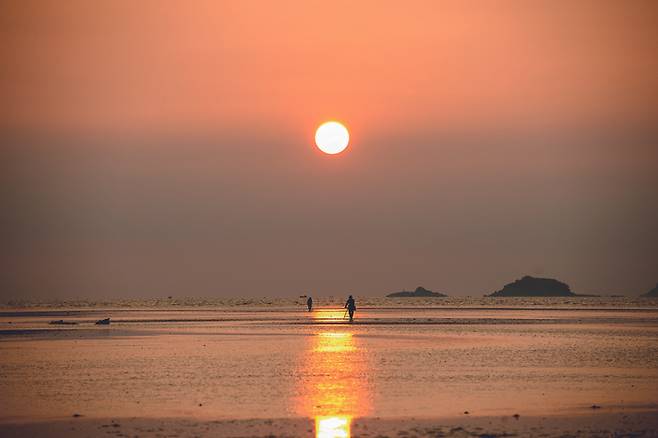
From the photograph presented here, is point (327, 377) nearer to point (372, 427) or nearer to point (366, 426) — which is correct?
point (366, 426)

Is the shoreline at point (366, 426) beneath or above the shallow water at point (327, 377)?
beneath

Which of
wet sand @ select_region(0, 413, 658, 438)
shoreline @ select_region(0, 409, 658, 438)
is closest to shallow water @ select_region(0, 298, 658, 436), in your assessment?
shoreline @ select_region(0, 409, 658, 438)

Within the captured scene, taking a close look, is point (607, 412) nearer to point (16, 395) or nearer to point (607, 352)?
point (16, 395)

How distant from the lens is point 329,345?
48219 millimetres

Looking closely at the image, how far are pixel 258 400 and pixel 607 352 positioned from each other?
22.1 metres

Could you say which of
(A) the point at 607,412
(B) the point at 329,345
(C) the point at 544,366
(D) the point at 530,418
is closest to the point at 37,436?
(D) the point at 530,418

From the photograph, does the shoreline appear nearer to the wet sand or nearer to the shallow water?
the wet sand

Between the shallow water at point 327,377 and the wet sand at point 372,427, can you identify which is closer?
the wet sand at point 372,427

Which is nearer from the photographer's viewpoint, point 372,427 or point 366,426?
point 372,427

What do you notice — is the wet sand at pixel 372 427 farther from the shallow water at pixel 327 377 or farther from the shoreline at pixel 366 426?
the shallow water at pixel 327 377

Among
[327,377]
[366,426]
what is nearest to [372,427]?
[366,426]

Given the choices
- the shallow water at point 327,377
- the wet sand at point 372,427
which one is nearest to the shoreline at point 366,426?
the wet sand at point 372,427

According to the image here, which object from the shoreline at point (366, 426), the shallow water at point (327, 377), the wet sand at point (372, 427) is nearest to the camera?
the wet sand at point (372, 427)

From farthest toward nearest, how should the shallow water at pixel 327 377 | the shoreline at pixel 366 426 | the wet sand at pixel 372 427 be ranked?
the shallow water at pixel 327 377
the shoreline at pixel 366 426
the wet sand at pixel 372 427
